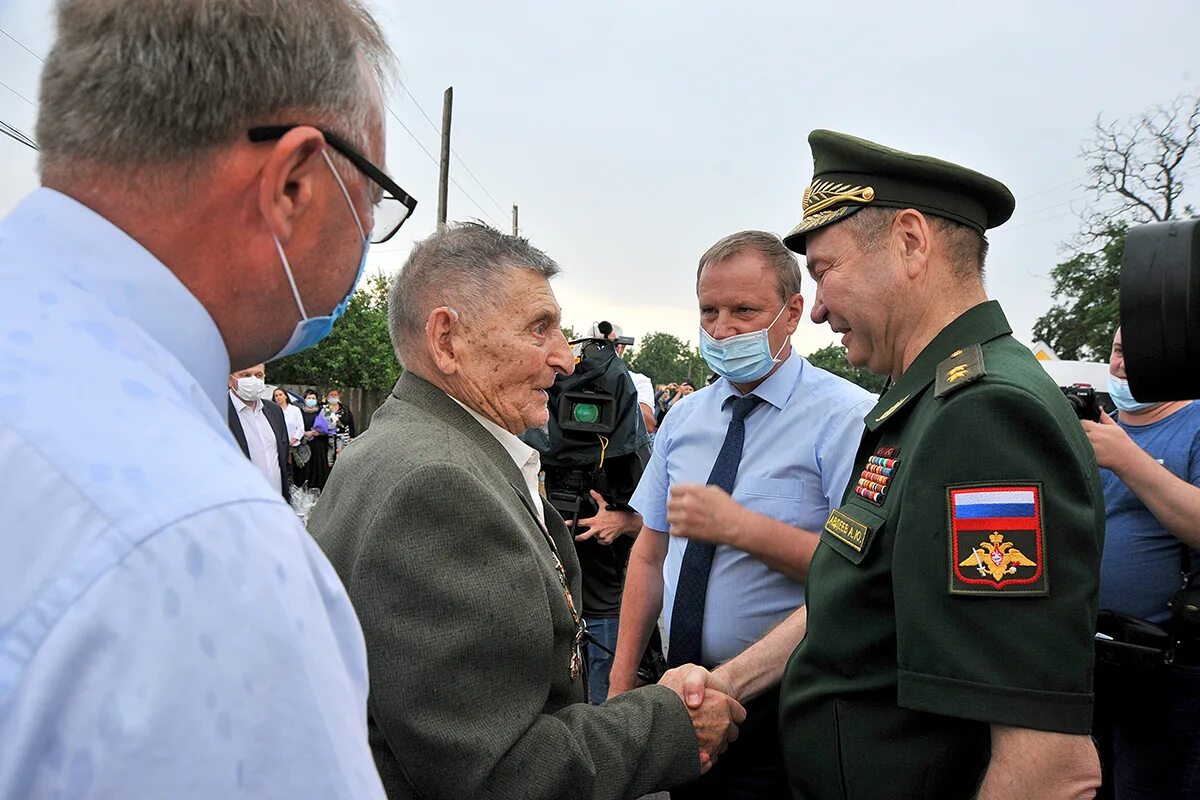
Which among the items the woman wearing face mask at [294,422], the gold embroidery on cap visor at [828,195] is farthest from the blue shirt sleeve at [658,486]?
the woman wearing face mask at [294,422]

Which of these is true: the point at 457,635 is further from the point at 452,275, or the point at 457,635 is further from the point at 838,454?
the point at 838,454

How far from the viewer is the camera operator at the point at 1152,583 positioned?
2.79 m

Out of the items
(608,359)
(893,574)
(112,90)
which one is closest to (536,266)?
(893,574)

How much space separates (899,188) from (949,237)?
17 centimetres

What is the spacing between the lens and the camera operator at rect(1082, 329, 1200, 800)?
2.79 meters

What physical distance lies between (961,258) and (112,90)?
5.52 ft

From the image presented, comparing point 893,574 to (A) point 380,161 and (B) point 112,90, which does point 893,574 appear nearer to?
(A) point 380,161

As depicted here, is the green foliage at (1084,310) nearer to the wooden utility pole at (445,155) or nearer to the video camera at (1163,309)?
the wooden utility pole at (445,155)

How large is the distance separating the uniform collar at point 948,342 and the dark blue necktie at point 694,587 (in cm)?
87

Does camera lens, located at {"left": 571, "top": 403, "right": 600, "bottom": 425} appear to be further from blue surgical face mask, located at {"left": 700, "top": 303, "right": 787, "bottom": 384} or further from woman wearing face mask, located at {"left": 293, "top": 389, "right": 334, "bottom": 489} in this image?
woman wearing face mask, located at {"left": 293, "top": 389, "right": 334, "bottom": 489}

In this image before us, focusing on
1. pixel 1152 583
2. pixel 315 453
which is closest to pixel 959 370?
pixel 1152 583

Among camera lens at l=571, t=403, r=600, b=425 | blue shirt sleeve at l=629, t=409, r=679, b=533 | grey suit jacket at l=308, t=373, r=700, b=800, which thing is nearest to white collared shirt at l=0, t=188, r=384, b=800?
grey suit jacket at l=308, t=373, r=700, b=800

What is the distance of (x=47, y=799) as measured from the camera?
23.2 inches

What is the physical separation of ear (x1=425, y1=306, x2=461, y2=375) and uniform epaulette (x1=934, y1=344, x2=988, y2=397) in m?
1.15
